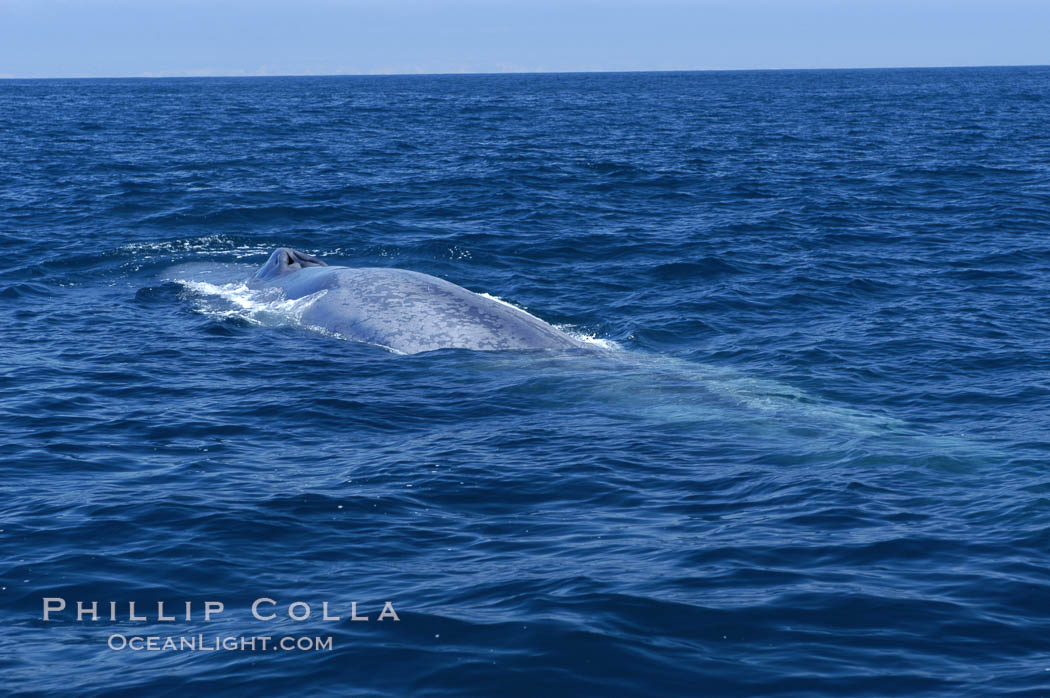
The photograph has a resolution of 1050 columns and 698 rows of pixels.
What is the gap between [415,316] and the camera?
70.9ft

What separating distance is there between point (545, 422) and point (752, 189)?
3009cm

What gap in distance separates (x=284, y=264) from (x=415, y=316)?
5002 millimetres

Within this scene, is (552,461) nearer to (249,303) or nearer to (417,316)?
(417,316)

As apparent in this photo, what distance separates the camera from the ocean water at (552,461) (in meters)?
10.3

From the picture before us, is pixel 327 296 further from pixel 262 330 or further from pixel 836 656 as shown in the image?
pixel 836 656

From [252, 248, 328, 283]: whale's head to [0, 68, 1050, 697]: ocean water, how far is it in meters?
0.68

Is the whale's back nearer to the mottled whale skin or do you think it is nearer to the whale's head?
the mottled whale skin

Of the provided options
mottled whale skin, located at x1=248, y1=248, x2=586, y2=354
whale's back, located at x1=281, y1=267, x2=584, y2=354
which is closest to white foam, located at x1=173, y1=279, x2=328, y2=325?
mottled whale skin, located at x1=248, y1=248, x2=586, y2=354

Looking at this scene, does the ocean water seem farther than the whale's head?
No

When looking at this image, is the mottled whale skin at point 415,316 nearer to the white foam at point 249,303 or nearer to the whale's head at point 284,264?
the white foam at point 249,303

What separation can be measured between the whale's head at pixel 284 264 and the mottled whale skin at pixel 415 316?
5.19ft

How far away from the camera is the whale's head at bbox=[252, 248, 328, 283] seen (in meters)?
25.3

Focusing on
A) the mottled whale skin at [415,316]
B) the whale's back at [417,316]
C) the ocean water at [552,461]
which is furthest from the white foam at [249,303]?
the whale's back at [417,316]

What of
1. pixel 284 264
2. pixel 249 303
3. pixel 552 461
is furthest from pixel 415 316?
pixel 552 461
